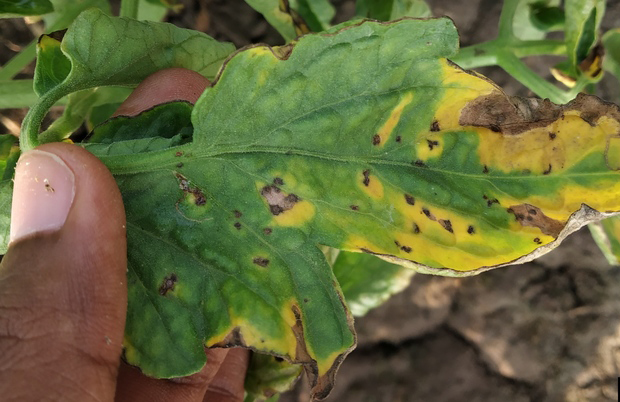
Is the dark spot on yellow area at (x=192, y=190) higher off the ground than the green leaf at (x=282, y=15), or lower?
lower

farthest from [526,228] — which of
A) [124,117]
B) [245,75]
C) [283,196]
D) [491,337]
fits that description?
[491,337]

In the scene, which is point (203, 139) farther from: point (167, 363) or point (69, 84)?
point (167, 363)

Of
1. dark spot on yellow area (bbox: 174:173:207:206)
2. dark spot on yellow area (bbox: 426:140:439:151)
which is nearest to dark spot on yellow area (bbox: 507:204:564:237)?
dark spot on yellow area (bbox: 426:140:439:151)

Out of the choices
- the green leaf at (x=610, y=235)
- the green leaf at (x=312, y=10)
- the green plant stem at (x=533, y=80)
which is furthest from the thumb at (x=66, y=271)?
the green leaf at (x=610, y=235)

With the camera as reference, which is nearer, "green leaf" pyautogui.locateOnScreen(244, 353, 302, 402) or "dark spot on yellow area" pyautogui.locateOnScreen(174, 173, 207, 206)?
"dark spot on yellow area" pyautogui.locateOnScreen(174, 173, 207, 206)

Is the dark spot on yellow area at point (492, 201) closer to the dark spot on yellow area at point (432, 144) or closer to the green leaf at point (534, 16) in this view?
the dark spot on yellow area at point (432, 144)

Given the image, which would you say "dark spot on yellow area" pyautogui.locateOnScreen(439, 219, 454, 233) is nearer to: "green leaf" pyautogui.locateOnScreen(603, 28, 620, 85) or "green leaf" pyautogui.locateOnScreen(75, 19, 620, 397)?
"green leaf" pyautogui.locateOnScreen(75, 19, 620, 397)
